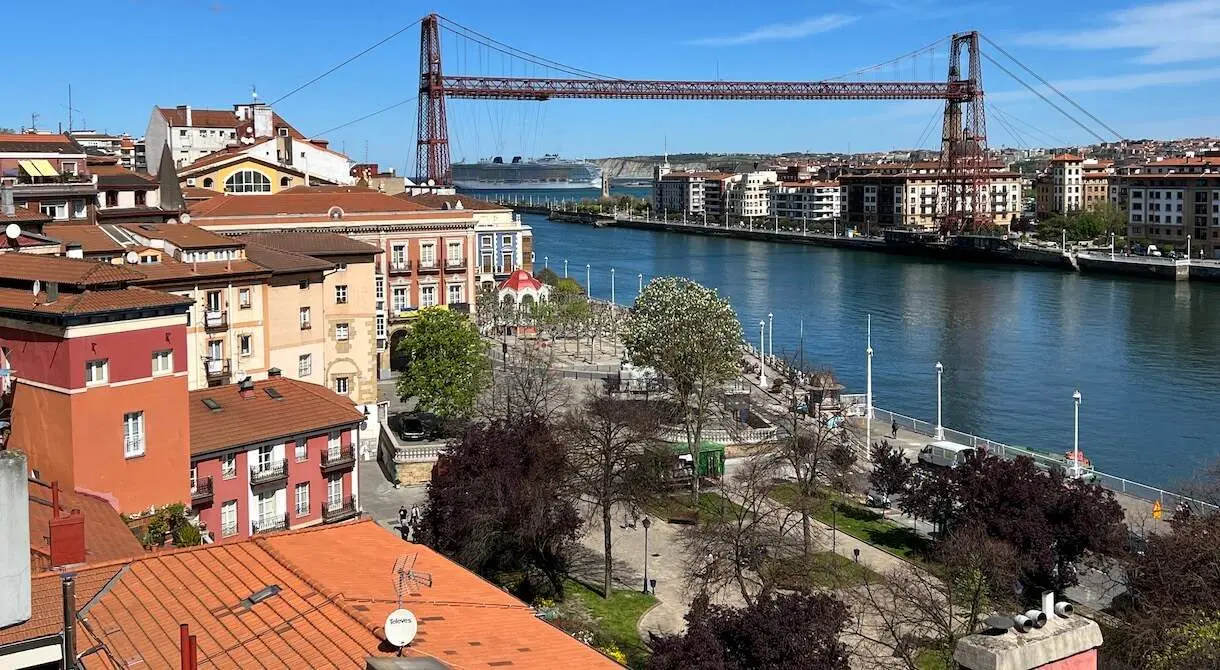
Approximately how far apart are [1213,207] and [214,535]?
3645 centimetres

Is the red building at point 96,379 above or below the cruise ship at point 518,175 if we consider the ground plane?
below

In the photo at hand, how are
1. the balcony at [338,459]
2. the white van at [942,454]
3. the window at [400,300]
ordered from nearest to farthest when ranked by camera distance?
the balcony at [338,459], the white van at [942,454], the window at [400,300]

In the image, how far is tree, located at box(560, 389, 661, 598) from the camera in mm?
8523

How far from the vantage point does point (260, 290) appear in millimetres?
10703

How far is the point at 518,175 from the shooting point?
384ft

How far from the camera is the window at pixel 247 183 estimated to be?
68.2 feet

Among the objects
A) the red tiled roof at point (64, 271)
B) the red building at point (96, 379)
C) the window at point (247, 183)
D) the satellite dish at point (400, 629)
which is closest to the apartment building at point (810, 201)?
the window at point (247, 183)

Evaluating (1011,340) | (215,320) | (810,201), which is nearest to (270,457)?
(215,320)

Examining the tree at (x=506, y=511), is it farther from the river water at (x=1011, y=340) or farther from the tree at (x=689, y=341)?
the river water at (x=1011, y=340)

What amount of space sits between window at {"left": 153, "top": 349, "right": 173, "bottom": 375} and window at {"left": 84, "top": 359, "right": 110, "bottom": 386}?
0.28 m

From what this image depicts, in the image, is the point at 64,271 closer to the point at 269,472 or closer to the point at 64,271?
the point at 64,271

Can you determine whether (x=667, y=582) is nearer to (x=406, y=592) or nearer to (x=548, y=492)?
(x=548, y=492)

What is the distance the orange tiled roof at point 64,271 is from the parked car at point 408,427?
215 inches

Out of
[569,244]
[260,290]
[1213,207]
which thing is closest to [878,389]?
[260,290]
